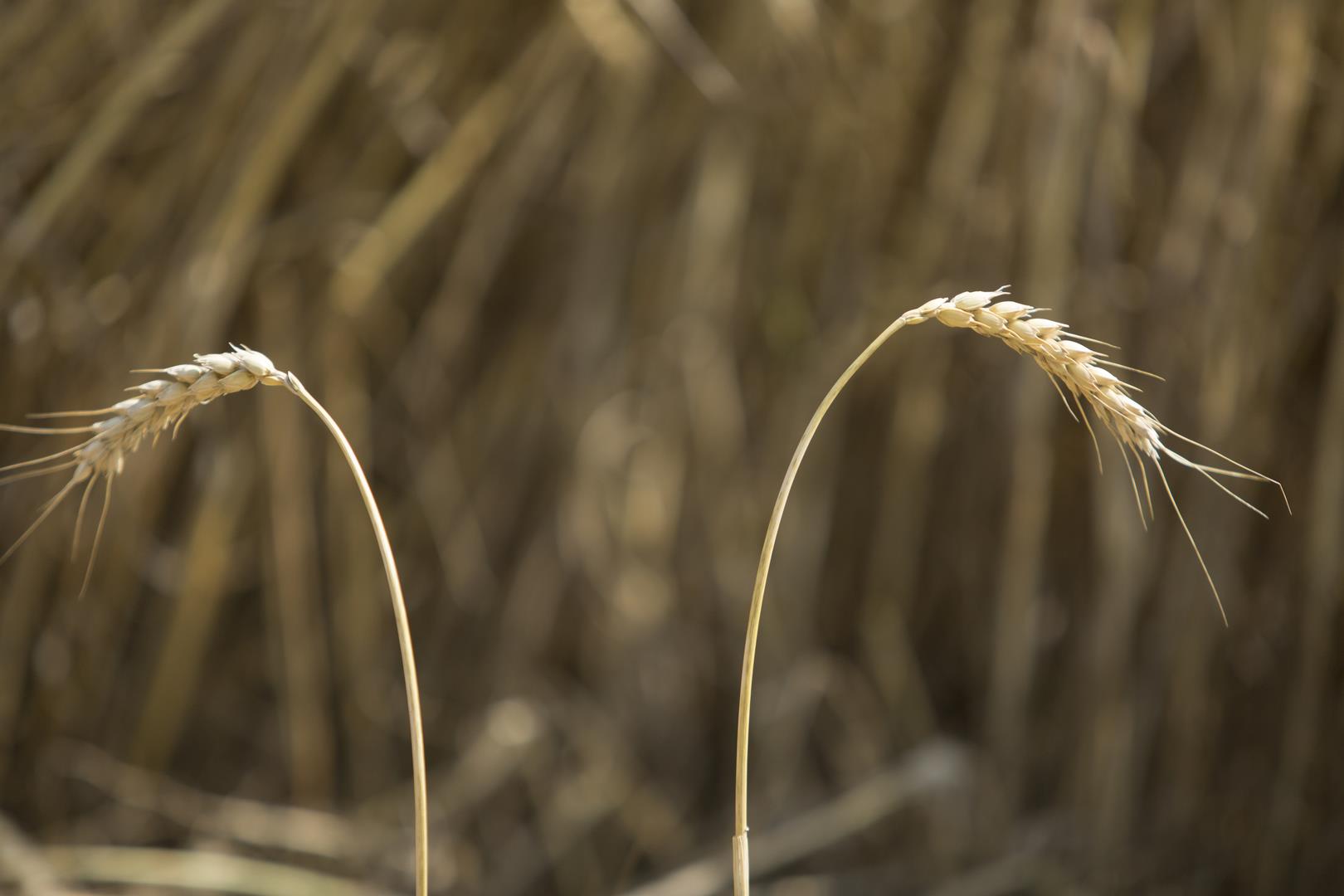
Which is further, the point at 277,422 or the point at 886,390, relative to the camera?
the point at 886,390

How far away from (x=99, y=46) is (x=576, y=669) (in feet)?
2.99

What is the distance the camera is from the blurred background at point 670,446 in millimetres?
1149

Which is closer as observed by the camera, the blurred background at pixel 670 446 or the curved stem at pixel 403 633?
the curved stem at pixel 403 633

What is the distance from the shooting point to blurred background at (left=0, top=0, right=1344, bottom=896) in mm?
1149

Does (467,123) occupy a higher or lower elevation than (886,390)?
higher

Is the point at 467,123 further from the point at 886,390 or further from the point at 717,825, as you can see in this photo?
the point at 717,825

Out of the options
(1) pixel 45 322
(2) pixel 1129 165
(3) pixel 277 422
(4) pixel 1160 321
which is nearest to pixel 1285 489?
(4) pixel 1160 321

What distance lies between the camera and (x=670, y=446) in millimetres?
1396

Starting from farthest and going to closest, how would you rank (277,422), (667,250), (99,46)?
(667,250), (277,422), (99,46)

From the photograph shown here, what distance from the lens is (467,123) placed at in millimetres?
1201

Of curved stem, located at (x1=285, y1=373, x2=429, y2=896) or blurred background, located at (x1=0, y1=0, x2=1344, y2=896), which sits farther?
blurred background, located at (x1=0, y1=0, x2=1344, y2=896)

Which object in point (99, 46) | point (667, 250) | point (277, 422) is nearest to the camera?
point (99, 46)


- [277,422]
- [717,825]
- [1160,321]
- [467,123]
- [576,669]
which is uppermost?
[467,123]

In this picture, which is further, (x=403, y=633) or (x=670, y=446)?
(x=670, y=446)
